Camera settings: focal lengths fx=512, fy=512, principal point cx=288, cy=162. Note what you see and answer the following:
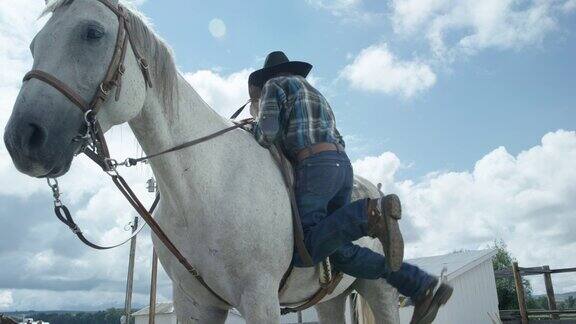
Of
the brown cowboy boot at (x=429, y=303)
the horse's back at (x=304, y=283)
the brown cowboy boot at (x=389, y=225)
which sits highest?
the brown cowboy boot at (x=389, y=225)

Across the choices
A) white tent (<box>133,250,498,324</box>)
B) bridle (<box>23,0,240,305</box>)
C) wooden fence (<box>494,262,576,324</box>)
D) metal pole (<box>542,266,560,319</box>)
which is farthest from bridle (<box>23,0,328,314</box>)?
white tent (<box>133,250,498,324</box>)

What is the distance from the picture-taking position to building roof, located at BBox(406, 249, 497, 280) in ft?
83.4

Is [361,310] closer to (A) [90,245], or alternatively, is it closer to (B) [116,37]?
(A) [90,245]

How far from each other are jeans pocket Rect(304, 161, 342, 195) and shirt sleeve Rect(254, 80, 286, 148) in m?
0.32

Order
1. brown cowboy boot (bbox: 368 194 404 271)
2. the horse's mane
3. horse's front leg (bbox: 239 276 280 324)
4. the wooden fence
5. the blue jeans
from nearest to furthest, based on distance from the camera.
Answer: horse's front leg (bbox: 239 276 280 324) < the horse's mane < brown cowboy boot (bbox: 368 194 404 271) < the blue jeans < the wooden fence

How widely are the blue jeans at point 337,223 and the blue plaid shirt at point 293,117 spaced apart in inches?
6.1

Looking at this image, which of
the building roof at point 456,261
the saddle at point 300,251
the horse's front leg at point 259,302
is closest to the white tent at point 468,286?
the building roof at point 456,261

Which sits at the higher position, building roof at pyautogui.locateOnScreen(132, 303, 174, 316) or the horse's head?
building roof at pyautogui.locateOnScreen(132, 303, 174, 316)

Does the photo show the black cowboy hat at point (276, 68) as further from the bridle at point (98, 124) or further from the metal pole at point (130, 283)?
the metal pole at point (130, 283)

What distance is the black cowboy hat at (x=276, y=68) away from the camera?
4.00m

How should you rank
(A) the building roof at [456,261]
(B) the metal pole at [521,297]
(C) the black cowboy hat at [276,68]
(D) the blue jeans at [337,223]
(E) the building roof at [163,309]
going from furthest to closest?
1. (E) the building roof at [163,309]
2. (A) the building roof at [456,261]
3. (B) the metal pole at [521,297]
4. (C) the black cowboy hat at [276,68]
5. (D) the blue jeans at [337,223]

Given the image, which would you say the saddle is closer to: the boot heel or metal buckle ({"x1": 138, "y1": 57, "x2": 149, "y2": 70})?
the boot heel

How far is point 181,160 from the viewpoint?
3.08 m

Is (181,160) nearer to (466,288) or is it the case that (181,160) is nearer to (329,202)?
(329,202)
